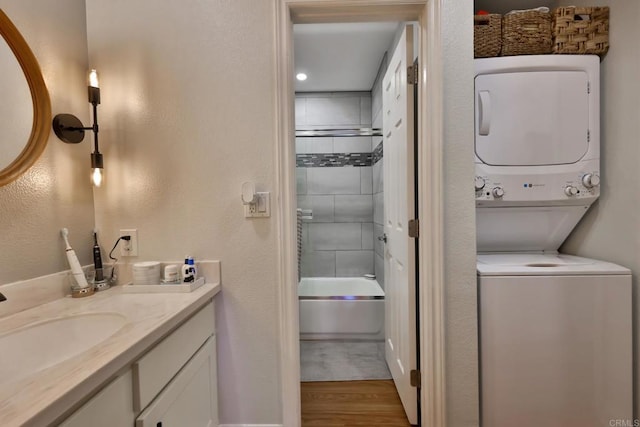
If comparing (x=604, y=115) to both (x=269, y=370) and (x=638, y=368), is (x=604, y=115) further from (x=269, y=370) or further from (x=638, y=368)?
(x=269, y=370)

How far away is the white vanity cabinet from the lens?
2.33 ft

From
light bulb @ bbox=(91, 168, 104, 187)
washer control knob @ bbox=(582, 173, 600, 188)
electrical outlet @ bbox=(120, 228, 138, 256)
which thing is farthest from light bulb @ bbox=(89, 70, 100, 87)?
washer control knob @ bbox=(582, 173, 600, 188)

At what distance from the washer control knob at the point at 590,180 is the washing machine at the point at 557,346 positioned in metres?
0.39

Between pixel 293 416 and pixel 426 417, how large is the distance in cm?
63

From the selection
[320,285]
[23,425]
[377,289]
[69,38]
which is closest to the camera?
[23,425]

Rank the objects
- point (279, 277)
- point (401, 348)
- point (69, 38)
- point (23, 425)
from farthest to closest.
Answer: point (401, 348) < point (279, 277) < point (69, 38) < point (23, 425)

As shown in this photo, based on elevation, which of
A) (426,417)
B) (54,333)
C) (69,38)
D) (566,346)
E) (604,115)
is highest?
(69,38)

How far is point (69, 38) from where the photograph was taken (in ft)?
4.11

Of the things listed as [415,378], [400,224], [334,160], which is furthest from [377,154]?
[415,378]

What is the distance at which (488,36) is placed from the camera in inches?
56.2

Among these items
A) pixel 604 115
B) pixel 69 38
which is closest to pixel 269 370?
pixel 69 38

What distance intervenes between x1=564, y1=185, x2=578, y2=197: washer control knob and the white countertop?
1743mm

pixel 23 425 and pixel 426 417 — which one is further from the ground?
pixel 23 425

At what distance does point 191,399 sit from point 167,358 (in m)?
0.27
